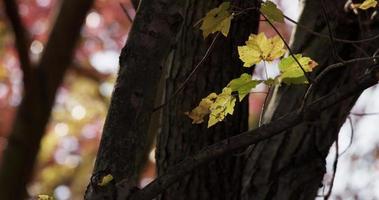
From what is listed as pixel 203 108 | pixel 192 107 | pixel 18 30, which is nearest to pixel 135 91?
pixel 203 108

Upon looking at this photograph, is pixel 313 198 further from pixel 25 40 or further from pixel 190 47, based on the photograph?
pixel 25 40

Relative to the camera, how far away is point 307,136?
236cm

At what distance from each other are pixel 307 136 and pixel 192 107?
43cm

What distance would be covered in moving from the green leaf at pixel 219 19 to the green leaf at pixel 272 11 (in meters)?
0.09

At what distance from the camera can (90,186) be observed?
1.54 m

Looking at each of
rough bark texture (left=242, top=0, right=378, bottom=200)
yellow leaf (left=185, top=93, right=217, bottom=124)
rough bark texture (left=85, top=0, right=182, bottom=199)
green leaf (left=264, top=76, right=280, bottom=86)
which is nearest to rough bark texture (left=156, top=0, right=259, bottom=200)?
rough bark texture (left=242, top=0, right=378, bottom=200)

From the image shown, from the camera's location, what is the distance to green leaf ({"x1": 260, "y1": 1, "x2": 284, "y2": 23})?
1.63 metres

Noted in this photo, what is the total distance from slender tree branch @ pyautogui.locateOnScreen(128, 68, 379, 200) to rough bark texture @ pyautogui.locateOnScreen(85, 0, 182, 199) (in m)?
0.07

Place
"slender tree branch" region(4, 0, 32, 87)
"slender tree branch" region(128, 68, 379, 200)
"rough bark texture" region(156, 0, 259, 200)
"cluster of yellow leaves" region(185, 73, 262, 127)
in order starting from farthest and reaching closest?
"slender tree branch" region(4, 0, 32, 87), "rough bark texture" region(156, 0, 259, 200), "cluster of yellow leaves" region(185, 73, 262, 127), "slender tree branch" region(128, 68, 379, 200)

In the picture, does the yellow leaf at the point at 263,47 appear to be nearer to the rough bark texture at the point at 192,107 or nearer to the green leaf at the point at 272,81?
the green leaf at the point at 272,81

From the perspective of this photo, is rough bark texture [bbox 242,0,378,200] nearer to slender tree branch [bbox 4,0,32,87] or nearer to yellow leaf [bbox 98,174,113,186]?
yellow leaf [bbox 98,174,113,186]

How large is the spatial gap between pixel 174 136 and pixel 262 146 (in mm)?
318

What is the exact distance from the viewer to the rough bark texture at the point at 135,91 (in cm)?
154

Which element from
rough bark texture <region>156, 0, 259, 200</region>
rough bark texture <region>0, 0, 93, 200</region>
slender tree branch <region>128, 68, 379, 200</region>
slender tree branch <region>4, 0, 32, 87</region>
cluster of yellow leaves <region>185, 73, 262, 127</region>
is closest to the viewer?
slender tree branch <region>128, 68, 379, 200</region>
